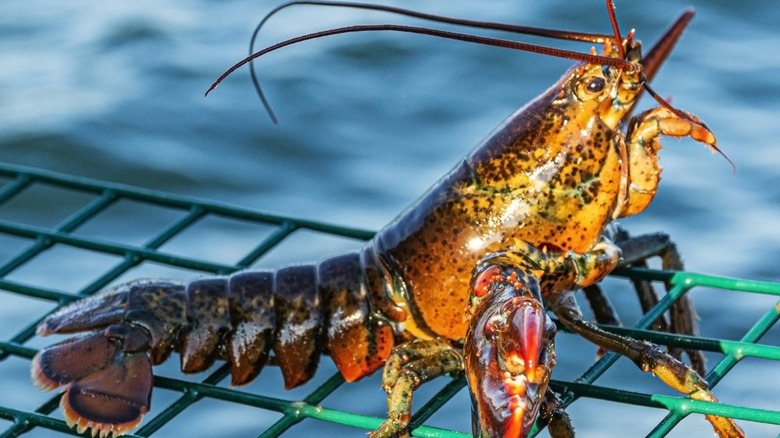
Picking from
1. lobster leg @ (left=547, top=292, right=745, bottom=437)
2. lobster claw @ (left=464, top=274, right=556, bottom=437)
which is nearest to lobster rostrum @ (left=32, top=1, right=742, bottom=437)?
lobster leg @ (left=547, top=292, right=745, bottom=437)

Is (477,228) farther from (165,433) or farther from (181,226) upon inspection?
(165,433)

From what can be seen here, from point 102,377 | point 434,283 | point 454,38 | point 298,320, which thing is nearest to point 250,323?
point 298,320

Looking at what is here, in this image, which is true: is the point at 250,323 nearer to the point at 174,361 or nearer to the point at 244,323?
the point at 244,323

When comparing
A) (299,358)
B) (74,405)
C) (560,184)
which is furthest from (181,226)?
(560,184)

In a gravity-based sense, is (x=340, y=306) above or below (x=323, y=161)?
below

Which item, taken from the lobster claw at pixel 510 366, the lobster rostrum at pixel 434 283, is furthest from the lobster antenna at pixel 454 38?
the lobster claw at pixel 510 366
